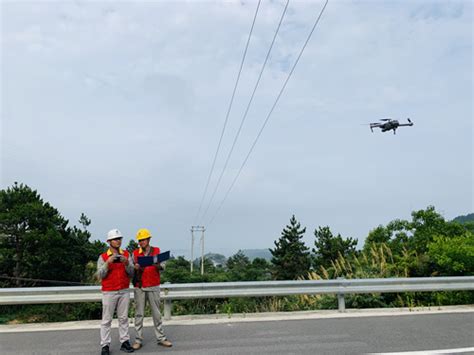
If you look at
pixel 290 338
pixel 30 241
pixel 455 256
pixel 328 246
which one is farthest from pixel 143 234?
pixel 328 246

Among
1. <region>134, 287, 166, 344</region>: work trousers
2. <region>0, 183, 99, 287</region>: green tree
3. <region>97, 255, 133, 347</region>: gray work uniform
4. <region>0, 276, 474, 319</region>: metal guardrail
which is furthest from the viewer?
<region>0, 183, 99, 287</region>: green tree

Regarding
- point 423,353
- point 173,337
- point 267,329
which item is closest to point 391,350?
point 423,353

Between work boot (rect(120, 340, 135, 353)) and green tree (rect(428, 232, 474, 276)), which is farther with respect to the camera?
green tree (rect(428, 232, 474, 276))

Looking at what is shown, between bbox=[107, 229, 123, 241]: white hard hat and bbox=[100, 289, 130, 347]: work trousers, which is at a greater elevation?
bbox=[107, 229, 123, 241]: white hard hat

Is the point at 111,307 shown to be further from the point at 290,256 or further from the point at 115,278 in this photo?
the point at 290,256

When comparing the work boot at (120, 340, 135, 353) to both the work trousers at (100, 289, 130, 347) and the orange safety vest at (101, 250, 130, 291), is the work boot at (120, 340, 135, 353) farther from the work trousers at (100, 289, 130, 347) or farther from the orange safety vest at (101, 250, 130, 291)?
the orange safety vest at (101, 250, 130, 291)

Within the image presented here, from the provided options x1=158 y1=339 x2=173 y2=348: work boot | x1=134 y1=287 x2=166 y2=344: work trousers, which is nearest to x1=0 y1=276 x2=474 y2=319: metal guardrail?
x1=134 y1=287 x2=166 y2=344: work trousers

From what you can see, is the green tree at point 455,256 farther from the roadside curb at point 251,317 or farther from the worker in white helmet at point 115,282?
the worker in white helmet at point 115,282
